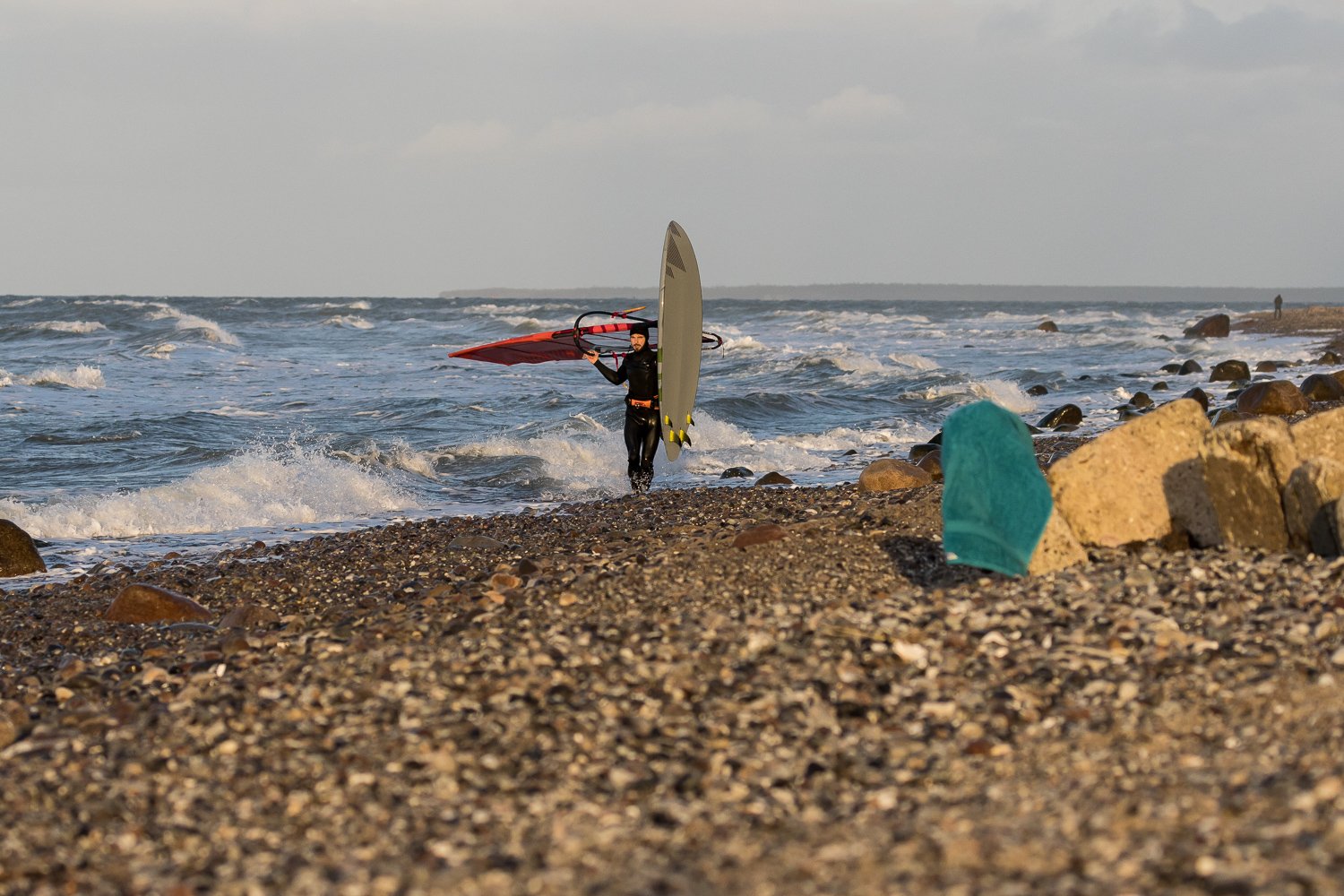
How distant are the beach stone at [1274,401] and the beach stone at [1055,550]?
14277 millimetres

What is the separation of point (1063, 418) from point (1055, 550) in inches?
614

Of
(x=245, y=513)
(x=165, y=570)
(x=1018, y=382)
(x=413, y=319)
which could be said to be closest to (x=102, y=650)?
(x=165, y=570)

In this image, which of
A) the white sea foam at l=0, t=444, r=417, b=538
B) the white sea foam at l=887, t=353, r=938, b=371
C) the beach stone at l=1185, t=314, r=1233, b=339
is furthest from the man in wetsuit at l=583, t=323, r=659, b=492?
the beach stone at l=1185, t=314, r=1233, b=339

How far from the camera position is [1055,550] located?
295 inches

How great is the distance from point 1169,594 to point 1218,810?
2.76 metres

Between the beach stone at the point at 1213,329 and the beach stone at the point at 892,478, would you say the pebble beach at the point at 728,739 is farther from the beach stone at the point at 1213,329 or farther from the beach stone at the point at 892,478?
the beach stone at the point at 1213,329

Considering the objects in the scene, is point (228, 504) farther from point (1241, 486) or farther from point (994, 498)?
point (1241, 486)

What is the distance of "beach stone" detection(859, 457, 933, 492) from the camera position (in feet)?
43.6

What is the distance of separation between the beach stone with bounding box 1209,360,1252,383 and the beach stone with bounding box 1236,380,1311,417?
9698 millimetres

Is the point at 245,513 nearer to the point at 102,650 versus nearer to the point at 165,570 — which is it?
the point at 165,570

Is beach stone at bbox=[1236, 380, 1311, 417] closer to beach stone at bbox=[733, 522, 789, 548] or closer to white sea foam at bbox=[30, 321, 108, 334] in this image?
beach stone at bbox=[733, 522, 789, 548]

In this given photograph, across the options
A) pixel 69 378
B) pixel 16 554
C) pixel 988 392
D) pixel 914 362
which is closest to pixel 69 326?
pixel 69 378

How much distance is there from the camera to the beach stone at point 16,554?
11.3m

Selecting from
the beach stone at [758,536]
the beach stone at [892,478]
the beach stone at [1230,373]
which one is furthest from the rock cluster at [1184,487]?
the beach stone at [1230,373]
